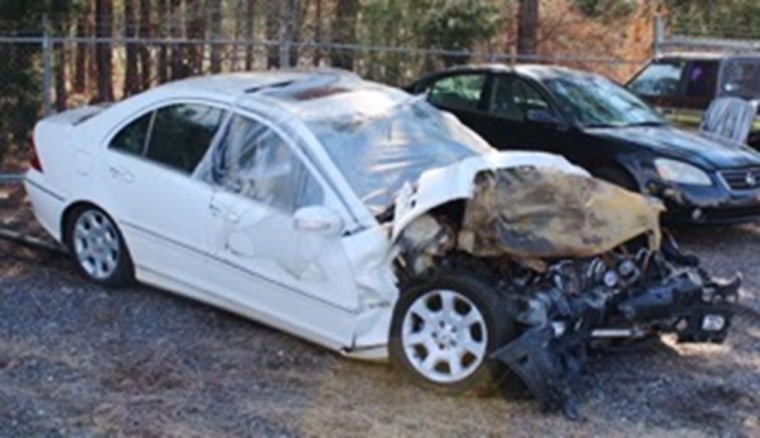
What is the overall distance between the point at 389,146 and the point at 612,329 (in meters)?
1.79

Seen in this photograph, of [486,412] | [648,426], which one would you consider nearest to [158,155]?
[486,412]

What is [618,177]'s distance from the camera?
8.85 m

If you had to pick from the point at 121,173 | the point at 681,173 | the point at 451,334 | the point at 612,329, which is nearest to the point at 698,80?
the point at 681,173

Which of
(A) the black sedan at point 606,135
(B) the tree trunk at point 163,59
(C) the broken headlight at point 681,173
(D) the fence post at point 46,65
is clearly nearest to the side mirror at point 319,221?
(A) the black sedan at point 606,135

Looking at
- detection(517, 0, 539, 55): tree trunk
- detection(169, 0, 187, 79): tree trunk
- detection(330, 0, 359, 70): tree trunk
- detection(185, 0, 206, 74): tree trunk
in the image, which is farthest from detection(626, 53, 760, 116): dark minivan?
detection(185, 0, 206, 74): tree trunk

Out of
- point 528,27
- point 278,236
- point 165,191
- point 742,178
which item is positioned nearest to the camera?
point 278,236

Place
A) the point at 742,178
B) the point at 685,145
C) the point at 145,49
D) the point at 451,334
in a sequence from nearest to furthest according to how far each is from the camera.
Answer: the point at 451,334 → the point at 742,178 → the point at 685,145 → the point at 145,49

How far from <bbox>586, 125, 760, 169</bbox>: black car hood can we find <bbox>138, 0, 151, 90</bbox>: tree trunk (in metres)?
8.19

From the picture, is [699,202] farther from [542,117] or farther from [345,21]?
[345,21]

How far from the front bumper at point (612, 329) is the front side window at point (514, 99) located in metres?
4.20

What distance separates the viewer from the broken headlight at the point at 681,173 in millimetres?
8586

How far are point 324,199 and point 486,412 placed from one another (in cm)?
152

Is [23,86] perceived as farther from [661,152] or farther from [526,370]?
[526,370]

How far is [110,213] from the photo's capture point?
6566mm
